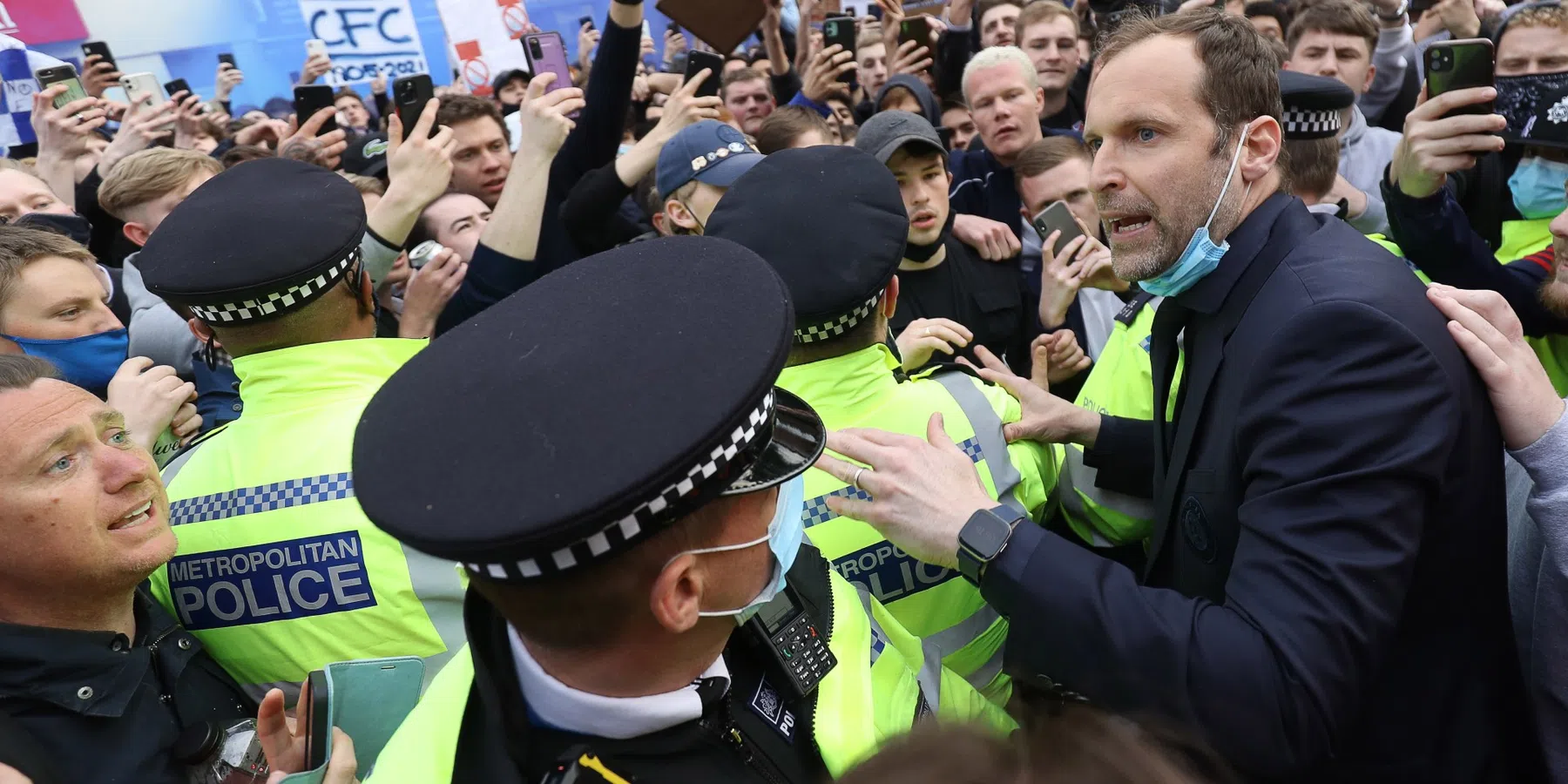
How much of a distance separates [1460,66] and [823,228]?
7.00 feet

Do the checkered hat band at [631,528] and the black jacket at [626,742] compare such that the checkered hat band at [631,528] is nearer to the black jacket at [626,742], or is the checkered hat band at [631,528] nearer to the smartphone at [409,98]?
the black jacket at [626,742]

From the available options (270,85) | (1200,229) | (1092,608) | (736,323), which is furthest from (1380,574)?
(270,85)

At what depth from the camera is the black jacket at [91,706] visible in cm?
171

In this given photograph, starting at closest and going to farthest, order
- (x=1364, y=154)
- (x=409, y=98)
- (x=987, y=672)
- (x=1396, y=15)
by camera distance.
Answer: (x=987, y=672)
(x=409, y=98)
(x=1364, y=154)
(x=1396, y=15)

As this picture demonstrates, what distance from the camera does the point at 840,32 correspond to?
6.66 meters

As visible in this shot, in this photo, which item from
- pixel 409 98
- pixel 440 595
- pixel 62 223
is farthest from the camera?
pixel 409 98

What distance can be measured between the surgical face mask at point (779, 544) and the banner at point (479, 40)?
26.9ft

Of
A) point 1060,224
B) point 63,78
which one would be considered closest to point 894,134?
point 1060,224

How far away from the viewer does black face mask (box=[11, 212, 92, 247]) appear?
3.57 m

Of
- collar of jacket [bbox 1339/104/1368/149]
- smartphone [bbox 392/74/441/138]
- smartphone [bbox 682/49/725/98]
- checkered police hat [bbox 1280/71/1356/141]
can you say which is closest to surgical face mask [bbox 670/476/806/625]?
checkered police hat [bbox 1280/71/1356/141]

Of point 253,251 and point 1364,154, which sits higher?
point 253,251

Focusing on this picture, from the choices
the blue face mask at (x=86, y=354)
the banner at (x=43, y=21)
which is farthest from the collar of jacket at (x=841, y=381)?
the banner at (x=43, y=21)

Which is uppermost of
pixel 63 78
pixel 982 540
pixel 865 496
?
pixel 982 540

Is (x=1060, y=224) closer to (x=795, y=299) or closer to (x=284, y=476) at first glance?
(x=795, y=299)
